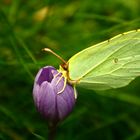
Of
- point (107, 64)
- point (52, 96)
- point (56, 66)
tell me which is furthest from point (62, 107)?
point (56, 66)

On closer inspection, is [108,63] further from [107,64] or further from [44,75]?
[44,75]

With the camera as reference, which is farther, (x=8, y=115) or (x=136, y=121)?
(x=136, y=121)

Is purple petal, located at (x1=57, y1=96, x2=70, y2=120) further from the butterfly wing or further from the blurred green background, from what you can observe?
the blurred green background

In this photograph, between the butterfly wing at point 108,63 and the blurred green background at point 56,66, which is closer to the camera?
the butterfly wing at point 108,63

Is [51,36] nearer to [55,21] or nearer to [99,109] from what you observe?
[55,21]

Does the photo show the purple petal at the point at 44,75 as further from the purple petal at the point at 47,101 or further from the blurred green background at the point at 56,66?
the blurred green background at the point at 56,66

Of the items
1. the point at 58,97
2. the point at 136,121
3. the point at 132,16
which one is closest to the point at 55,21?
the point at 132,16

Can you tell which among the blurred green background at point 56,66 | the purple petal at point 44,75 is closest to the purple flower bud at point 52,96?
the purple petal at point 44,75
